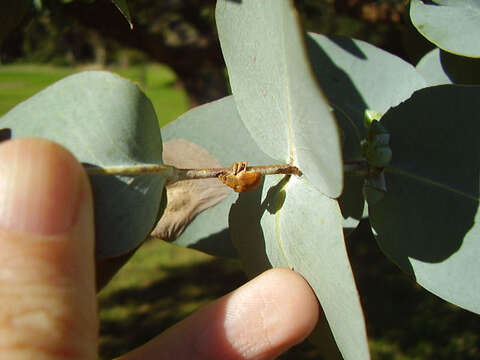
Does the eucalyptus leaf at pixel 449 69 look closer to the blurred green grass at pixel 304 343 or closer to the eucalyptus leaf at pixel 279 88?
the eucalyptus leaf at pixel 279 88

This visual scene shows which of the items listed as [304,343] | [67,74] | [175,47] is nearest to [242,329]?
[304,343]

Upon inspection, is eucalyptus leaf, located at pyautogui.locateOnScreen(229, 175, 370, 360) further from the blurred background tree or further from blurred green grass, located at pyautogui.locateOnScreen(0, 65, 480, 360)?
blurred green grass, located at pyautogui.locateOnScreen(0, 65, 480, 360)

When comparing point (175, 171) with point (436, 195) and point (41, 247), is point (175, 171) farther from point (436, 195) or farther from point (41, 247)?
point (436, 195)

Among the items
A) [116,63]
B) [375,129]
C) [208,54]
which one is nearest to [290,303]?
[375,129]

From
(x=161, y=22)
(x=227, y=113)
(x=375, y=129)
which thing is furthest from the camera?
(x=161, y=22)

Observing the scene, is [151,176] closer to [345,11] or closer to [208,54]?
[345,11]

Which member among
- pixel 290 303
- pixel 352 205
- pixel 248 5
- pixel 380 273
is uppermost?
pixel 248 5

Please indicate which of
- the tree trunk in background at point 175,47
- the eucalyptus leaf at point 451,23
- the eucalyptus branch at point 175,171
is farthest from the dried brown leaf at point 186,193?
the tree trunk in background at point 175,47
